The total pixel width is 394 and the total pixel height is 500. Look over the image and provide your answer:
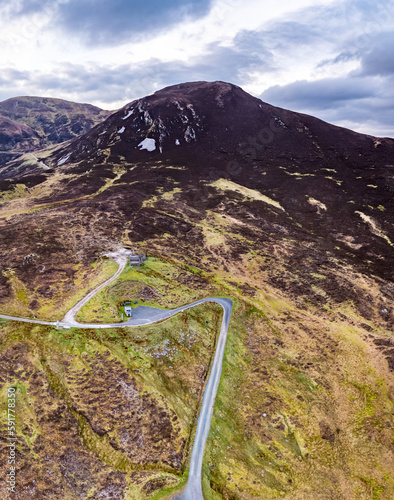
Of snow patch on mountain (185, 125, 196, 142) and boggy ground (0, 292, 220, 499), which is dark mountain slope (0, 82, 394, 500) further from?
snow patch on mountain (185, 125, 196, 142)

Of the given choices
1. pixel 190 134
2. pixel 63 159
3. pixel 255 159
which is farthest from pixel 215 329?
pixel 63 159

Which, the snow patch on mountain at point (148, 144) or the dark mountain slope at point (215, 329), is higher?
the snow patch on mountain at point (148, 144)

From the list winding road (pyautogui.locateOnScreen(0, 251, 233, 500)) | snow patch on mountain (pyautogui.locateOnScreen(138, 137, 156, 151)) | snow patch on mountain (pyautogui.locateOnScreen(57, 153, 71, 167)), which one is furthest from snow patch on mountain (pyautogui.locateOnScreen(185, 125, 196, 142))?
winding road (pyautogui.locateOnScreen(0, 251, 233, 500))

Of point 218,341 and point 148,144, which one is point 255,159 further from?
point 218,341

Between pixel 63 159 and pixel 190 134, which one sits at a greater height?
pixel 190 134

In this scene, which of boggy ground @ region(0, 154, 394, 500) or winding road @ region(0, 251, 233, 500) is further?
boggy ground @ region(0, 154, 394, 500)

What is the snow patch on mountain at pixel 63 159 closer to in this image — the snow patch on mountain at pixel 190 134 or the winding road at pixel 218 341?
the snow patch on mountain at pixel 190 134

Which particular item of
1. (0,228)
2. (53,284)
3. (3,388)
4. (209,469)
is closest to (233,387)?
(209,469)

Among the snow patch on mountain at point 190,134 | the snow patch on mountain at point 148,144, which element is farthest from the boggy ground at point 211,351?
the snow patch on mountain at point 190,134

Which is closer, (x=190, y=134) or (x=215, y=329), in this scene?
(x=215, y=329)
